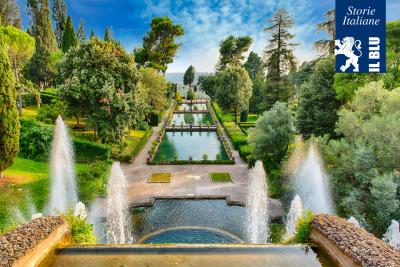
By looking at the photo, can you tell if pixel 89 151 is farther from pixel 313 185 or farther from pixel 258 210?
pixel 313 185

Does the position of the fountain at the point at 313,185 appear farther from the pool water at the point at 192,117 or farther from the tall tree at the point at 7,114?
the pool water at the point at 192,117

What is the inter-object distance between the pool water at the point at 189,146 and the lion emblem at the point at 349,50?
36.8ft

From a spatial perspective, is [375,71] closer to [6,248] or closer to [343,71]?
[343,71]

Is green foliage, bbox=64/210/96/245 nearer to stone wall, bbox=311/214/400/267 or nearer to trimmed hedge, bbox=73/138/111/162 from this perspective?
stone wall, bbox=311/214/400/267

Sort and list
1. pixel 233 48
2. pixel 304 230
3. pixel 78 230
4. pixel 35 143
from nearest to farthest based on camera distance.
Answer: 1. pixel 304 230
2. pixel 78 230
3. pixel 35 143
4. pixel 233 48

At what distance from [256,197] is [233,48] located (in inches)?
1796

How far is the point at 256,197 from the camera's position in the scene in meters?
15.9

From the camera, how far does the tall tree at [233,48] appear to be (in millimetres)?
56656

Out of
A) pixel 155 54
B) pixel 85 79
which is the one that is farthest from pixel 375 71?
pixel 155 54

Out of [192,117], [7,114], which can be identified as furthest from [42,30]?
[7,114]

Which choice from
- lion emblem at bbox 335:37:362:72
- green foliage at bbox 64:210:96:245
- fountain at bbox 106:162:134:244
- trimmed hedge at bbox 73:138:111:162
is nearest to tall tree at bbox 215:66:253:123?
trimmed hedge at bbox 73:138:111:162

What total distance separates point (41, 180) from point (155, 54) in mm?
28937

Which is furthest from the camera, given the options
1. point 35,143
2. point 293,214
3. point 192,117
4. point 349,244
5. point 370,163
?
point 192,117

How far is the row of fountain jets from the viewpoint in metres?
12.5
